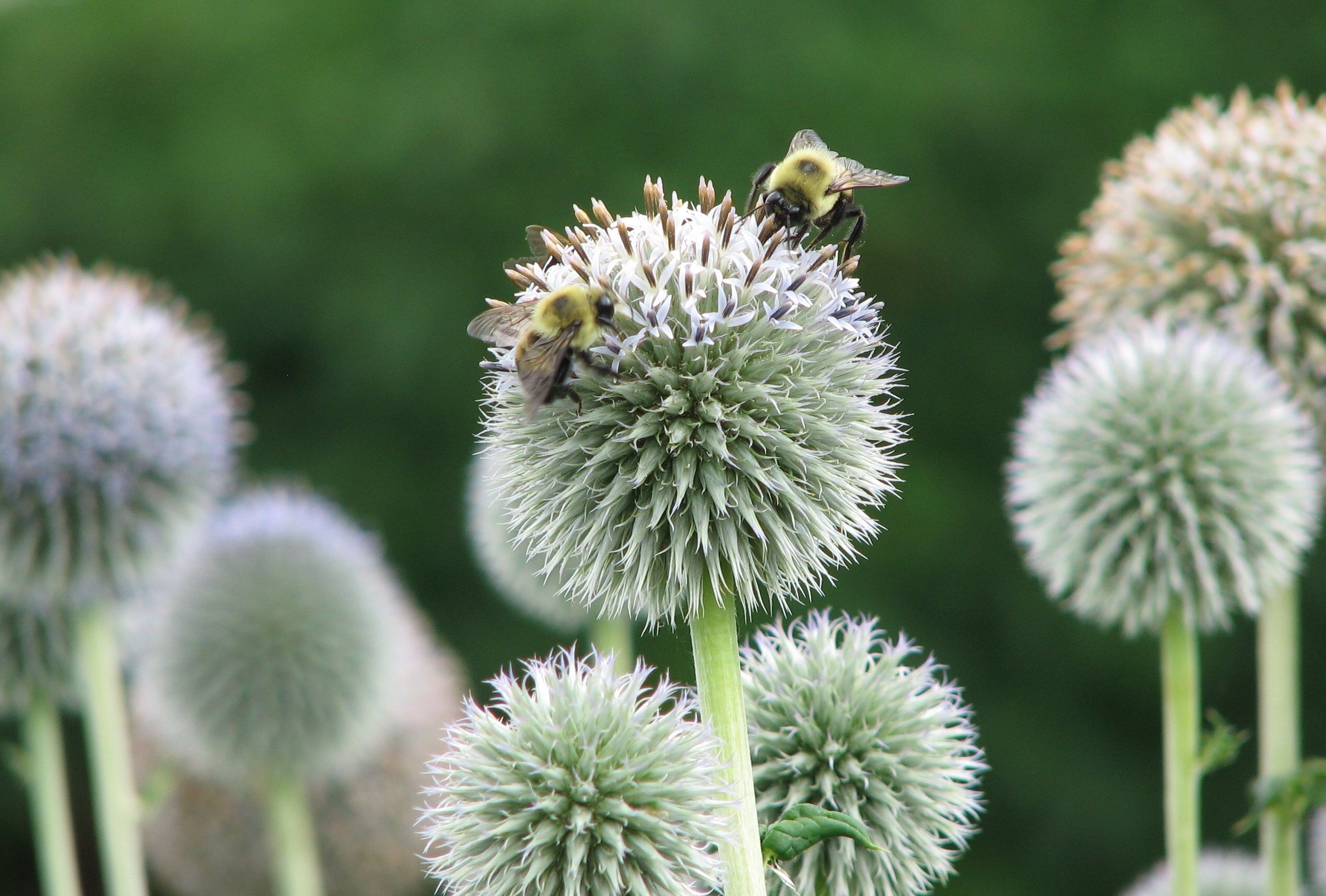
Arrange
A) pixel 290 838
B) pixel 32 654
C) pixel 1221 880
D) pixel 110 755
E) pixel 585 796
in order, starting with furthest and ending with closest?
pixel 32 654 < pixel 290 838 < pixel 110 755 < pixel 1221 880 < pixel 585 796

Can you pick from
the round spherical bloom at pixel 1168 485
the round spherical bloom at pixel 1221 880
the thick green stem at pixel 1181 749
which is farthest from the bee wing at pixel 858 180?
the round spherical bloom at pixel 1221 880

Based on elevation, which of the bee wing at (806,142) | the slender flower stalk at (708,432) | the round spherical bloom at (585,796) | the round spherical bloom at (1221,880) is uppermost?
the bee wing at (806,142)

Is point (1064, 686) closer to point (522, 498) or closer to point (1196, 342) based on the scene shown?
point (1196, 342)

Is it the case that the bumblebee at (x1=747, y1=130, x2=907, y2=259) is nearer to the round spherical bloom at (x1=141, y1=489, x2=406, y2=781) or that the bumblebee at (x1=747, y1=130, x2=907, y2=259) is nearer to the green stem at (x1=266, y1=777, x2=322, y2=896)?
the round spherical bloom at (x1=141, y1=489, x2=406, y2=781)

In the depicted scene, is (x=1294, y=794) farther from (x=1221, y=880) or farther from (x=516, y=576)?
(x=516, y=576)

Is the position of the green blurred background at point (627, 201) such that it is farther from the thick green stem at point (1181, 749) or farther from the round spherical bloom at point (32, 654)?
the thick green stem at point (1181, 749)

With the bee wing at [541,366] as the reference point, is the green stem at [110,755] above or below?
above

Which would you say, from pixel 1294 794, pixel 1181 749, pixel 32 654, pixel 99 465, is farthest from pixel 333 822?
pixel 1294 794
